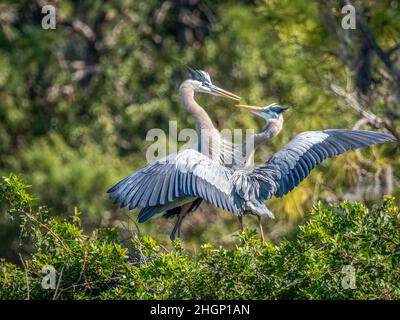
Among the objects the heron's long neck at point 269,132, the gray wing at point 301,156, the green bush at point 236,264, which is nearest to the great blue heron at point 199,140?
the heron's long neck at point 269,132

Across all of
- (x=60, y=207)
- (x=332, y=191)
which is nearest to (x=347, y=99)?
(x=332, y=191)

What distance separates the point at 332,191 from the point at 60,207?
3.25 meters

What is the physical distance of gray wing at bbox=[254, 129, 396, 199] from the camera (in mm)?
6785

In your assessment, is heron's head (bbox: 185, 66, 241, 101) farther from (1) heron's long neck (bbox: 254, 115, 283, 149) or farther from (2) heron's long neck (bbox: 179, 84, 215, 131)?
(1) heron's long neck (bbox: 254, 115, 283, 149)

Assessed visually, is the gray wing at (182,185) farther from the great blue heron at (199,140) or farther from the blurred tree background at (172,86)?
the blurred tree background at (172,86)

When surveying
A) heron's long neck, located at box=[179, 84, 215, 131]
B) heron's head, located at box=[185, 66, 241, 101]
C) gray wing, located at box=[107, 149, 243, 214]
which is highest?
heron's head, located at box=[185, 66, 241, 101]

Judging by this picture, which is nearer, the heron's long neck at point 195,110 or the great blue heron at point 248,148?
the great blue heron at point 248,148

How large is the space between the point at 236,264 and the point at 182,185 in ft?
4.93

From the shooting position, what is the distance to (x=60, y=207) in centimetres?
1181

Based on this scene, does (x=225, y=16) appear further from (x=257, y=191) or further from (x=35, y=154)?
(x=257, y=191)

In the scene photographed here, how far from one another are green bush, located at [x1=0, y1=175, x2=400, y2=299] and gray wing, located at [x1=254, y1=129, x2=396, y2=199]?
4.04 ft

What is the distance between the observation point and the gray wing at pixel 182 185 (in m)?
6.63

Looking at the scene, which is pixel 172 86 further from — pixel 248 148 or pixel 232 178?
pixel 232 178

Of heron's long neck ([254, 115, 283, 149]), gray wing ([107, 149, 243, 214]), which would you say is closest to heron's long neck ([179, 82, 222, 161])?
heron's long neck ([254, 115, 283, 149])
